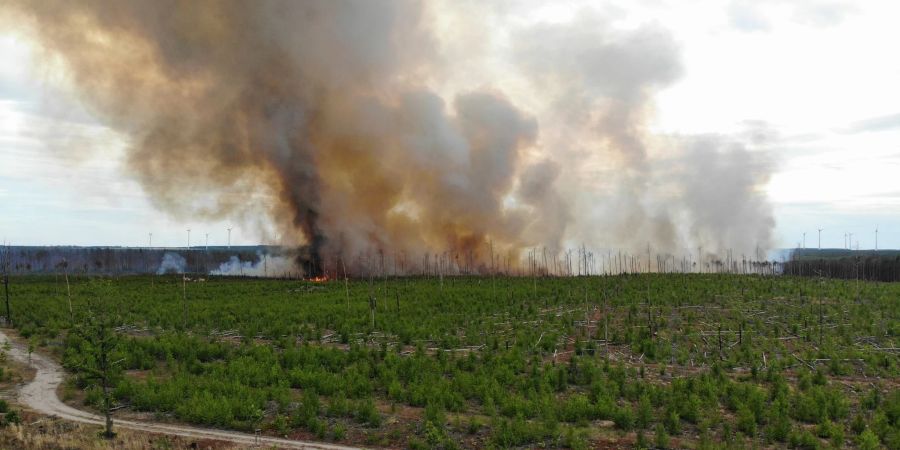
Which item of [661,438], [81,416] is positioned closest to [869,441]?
[661,438]

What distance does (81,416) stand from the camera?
20203 mm

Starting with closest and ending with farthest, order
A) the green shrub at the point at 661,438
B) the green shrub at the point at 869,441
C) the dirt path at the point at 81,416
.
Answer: the green shrub at the point at 869,441, the green shrub at the point at 661,438, the dirt path at the point at 81,416

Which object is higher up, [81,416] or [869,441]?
[869,441]

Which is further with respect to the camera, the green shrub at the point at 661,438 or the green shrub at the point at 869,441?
the green shrub at the point at 661,438

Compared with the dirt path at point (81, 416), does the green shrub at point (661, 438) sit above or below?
above

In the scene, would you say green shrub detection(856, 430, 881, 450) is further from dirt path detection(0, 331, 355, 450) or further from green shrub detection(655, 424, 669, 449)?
dirt path detection(0, 331, 355, 450)

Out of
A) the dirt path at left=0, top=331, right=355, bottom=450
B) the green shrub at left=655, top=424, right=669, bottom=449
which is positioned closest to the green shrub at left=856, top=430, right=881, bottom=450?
the green shrub at left=655, top=424, right=669, bottom=449

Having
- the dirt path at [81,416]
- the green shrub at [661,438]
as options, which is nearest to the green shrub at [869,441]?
the green shrub at [661,438]

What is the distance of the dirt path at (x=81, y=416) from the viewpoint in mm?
17484

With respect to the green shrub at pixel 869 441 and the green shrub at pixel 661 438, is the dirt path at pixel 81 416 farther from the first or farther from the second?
the green shrub at pixel 869 441

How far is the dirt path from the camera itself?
17.5 metres

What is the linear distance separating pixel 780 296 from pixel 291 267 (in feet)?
208

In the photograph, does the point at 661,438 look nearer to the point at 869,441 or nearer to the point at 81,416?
the point at 869,441

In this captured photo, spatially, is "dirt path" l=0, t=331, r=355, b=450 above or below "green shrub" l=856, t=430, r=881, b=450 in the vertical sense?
below
